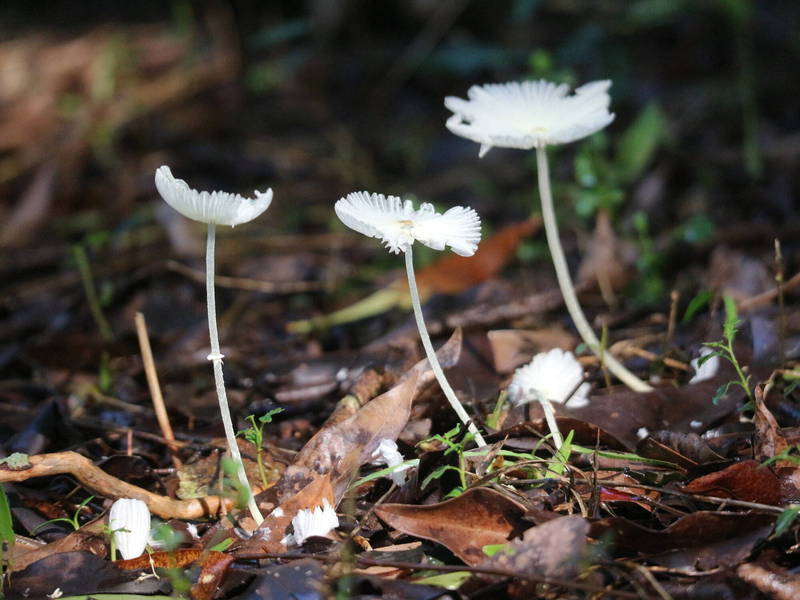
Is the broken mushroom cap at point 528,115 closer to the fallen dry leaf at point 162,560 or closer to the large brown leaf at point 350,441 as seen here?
the large brown leaf at point 350,441

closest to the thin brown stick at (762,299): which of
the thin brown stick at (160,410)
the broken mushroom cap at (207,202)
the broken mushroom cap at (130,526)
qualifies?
the broken mushroom cap at (207,202)

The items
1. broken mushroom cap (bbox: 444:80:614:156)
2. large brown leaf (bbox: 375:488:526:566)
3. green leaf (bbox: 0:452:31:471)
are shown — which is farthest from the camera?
broken mushroom cap (bbox: 444:80:614:156)

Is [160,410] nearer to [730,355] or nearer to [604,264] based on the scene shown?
[730,355]

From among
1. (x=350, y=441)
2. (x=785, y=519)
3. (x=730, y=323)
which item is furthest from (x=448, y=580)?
(x=730, y=323)

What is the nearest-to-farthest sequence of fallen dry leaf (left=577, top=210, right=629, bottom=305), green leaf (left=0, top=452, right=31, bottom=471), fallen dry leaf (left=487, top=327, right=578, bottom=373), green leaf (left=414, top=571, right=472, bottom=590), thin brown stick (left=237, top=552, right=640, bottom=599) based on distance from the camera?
1. thin brown stick (left=237, top=552, right=640, bottom=599)
2. green leaf (left=414, top=571, right=472, bottom=590)
3. green leaf (left=0, top=452, right=31, bottom=471)
4. fallen dry leaf (left=487, top=327, right=578, bottom=373)
5. fallen dry leaf (left=577, top=210, right=629, bottom=305)

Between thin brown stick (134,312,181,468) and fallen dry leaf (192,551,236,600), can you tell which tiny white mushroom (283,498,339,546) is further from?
thin brown stick (134,312,181,468)

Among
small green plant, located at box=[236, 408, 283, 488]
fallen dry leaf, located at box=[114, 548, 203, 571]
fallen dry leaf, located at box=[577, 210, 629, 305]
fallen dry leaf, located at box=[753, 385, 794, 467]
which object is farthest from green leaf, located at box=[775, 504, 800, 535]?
fallen dry leaf, located at box=[577, 210, 629, 305]

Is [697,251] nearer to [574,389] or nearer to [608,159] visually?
[608,159]

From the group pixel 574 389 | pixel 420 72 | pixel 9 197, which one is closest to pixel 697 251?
pixel 574 389
